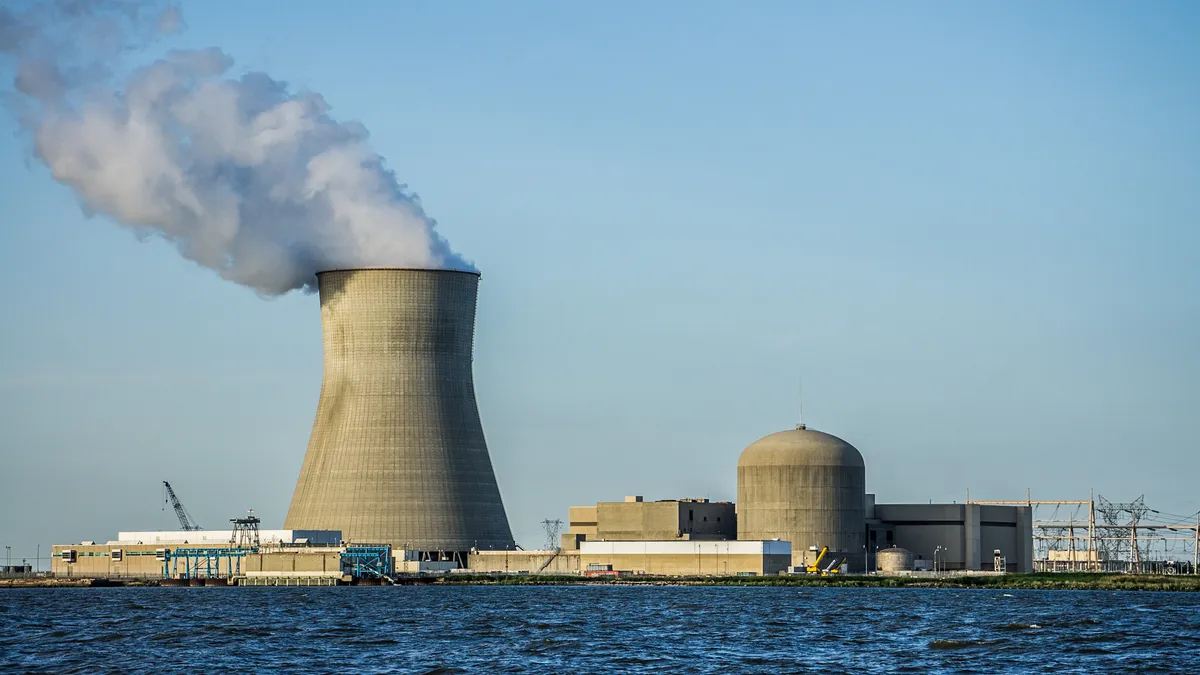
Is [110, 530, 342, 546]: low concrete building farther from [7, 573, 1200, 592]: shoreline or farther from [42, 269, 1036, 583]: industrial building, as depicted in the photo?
[7, 573, 1200, 592]: shoreline

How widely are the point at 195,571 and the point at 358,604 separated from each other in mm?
40149

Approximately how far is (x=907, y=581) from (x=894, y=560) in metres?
9.53

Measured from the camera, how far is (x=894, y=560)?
372ft

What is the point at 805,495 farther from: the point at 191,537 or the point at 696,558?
the point at 191,537

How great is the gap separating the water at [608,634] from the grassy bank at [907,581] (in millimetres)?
13991

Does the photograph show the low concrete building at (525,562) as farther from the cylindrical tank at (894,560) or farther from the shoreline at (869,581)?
the cylindrical tank at (894,560)

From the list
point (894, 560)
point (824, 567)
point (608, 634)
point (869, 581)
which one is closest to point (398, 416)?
point (869, 581)

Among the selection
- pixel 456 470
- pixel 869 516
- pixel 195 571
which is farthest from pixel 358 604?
pixel 869 516

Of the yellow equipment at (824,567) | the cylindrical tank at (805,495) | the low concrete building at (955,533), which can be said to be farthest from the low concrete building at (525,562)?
the low concrete building at (955,533)

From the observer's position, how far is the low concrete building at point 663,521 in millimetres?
115000

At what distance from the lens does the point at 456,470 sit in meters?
98.8

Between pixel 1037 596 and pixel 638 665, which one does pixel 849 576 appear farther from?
pixel 638 665

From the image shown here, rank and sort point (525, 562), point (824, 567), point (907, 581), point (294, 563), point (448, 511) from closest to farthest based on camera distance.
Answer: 1. point (448, 511)
2. point (907, 581)
3. point (294, 563)
4. point (824, 567)
5. point (525, 562)

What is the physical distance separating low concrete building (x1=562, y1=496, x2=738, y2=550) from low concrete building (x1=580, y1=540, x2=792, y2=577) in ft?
7.86
